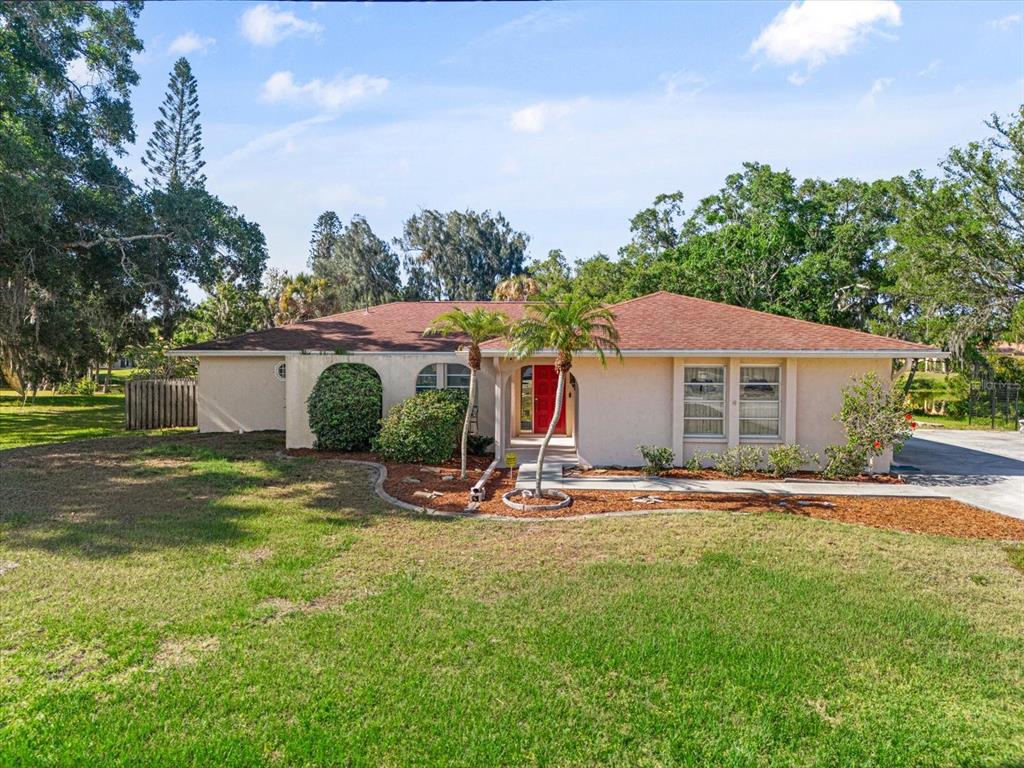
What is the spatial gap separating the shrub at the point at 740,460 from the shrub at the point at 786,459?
0.94 feet

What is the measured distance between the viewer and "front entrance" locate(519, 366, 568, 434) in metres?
17.3

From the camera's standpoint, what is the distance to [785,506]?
32.2 feet

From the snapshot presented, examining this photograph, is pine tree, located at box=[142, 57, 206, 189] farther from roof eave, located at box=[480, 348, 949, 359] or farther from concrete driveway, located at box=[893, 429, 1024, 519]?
concrete driveway, located at box=[893, 429, 1024, 519]

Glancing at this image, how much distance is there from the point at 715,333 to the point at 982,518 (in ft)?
19.1

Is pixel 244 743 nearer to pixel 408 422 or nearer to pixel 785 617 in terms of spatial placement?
pixel 785 617

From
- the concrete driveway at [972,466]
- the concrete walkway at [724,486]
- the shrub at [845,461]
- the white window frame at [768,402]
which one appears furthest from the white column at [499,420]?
the concrete driveway at [972,466]

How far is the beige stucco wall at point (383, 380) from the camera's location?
15297 millimetres

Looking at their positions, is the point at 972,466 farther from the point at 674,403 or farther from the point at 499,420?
the point at 499,420

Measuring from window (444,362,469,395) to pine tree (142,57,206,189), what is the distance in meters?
12.7

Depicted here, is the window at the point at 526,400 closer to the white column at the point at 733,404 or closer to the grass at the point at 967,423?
the white column at the point at 733,404

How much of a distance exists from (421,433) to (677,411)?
18.5 feet

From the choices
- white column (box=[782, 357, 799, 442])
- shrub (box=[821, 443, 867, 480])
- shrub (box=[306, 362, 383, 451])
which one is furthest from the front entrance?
shrub (box=[821, 443, 867, 480])

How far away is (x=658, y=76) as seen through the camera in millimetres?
4434

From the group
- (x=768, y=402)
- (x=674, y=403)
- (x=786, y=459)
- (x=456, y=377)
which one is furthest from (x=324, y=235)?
(x=786, y=459)
